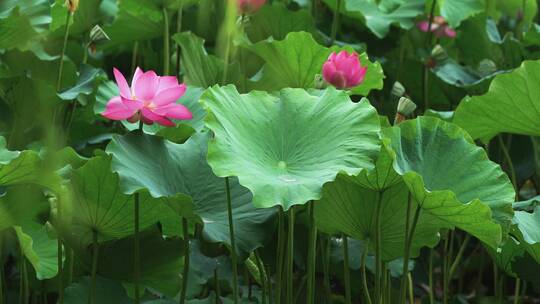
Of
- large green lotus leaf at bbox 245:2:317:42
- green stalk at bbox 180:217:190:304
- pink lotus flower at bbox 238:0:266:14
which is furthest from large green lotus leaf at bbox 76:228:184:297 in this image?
large green lotus leaf at bbox 245:2:317:42

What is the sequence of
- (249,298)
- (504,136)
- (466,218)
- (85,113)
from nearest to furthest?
1. (466,218)
2. (249,298)
3. (85,113)
4. (504,136)

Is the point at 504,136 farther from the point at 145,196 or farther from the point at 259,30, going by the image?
the point at 145,196

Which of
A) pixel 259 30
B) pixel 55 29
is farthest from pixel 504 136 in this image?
pixel 55 29

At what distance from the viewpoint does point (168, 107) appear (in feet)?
4.41

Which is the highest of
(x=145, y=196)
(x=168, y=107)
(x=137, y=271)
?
(x=168, y=107)

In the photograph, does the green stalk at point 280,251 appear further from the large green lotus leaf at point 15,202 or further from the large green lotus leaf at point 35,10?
the large green lotus leaf at point 35,10

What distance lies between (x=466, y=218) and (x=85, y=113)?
35.5 inches

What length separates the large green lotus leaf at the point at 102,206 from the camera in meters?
1.37

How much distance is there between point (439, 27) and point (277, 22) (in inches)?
18.6

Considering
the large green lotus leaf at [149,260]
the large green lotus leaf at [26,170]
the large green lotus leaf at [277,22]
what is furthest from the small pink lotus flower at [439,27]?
the large green lotus leaf at [26,170]

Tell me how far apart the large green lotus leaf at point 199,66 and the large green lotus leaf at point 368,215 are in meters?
0.45

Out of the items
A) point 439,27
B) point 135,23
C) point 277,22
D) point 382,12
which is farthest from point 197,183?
point 439,27

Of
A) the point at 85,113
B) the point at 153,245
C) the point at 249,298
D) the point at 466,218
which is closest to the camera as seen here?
the point at 466,218

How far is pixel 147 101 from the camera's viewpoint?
1.33 metres
